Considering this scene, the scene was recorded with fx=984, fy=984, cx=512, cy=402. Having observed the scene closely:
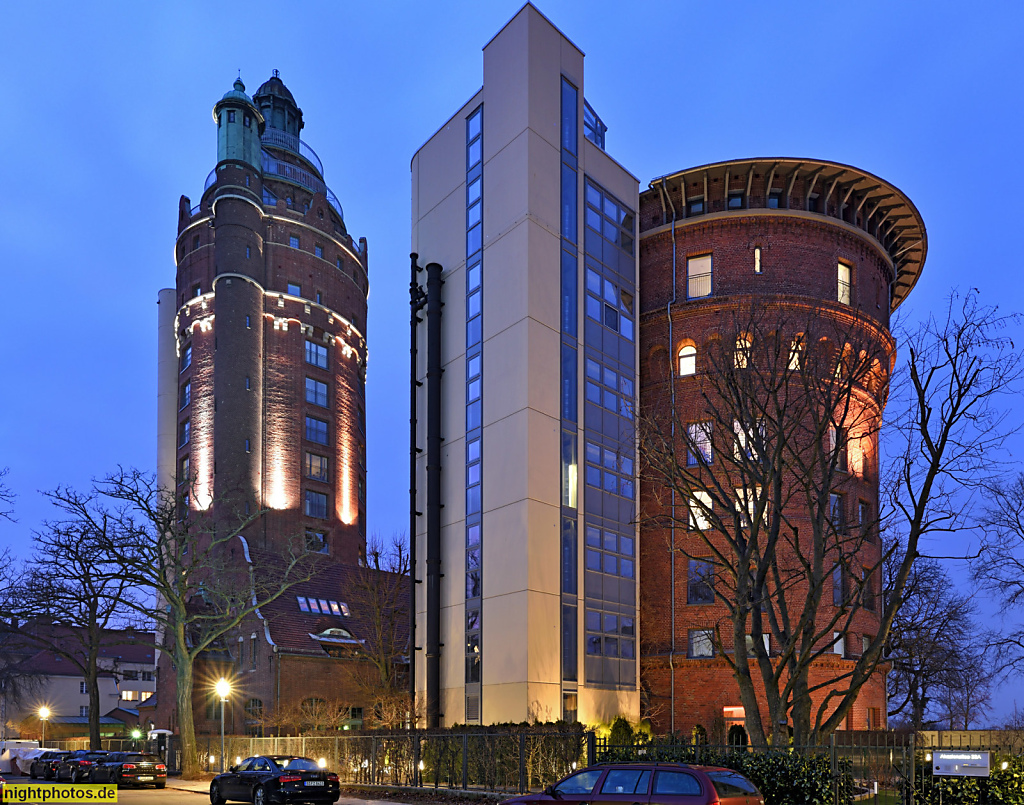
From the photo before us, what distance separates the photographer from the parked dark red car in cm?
1524

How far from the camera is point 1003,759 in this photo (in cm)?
2350

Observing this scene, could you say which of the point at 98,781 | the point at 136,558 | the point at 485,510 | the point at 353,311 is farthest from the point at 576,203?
the point at 353,311

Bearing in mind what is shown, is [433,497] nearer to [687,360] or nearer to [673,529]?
[673,529]

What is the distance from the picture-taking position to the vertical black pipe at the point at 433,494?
126ft

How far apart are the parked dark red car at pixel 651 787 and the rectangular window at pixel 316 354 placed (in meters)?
52.6

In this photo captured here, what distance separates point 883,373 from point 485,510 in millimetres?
19622

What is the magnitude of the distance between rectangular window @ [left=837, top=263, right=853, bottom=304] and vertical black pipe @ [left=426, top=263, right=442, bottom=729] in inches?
711

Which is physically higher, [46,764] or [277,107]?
[277,107]

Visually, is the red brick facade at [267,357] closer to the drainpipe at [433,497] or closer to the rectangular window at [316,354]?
the rectangular window at [316,354]

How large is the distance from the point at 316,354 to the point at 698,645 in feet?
121

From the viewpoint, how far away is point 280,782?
24875 millimetres

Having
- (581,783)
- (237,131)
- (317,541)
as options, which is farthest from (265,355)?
(581,783)

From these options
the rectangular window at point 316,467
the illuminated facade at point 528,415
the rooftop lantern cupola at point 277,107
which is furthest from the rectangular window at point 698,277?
the rooftop lantern cupola at point 277,107

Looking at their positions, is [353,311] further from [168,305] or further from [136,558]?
Result: [136,558]
